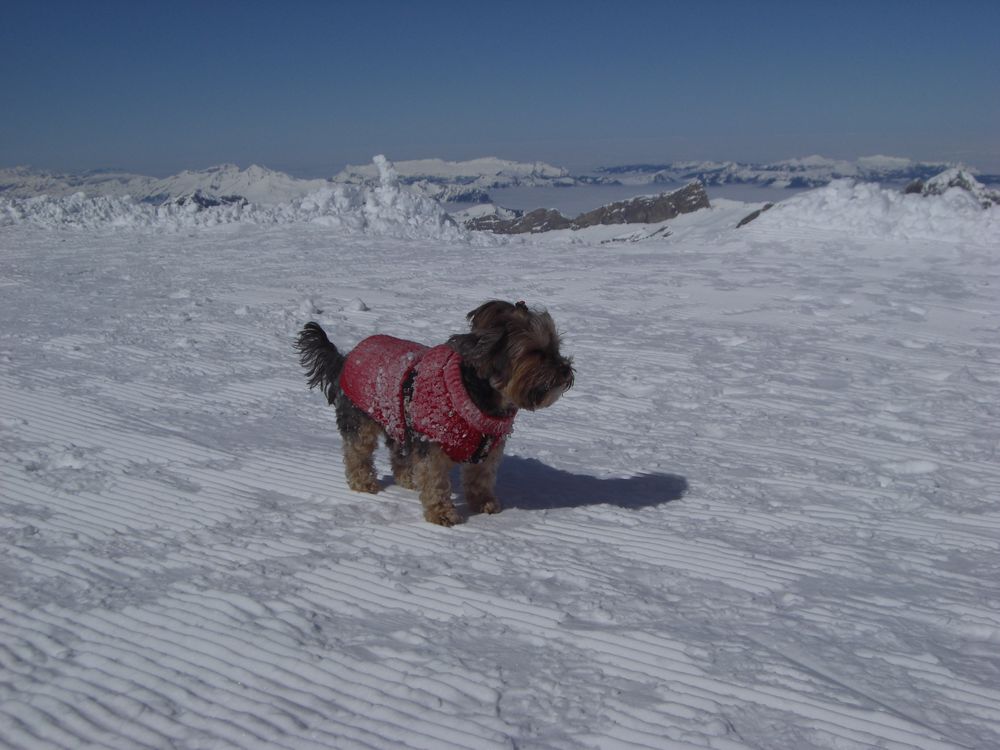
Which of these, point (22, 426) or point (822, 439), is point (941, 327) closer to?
point (822, 439)

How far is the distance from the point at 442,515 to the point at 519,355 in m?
Answer: 1.28

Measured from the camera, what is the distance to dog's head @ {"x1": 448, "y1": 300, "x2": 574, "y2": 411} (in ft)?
16.5

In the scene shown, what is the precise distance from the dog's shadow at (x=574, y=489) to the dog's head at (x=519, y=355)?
4.05 feet

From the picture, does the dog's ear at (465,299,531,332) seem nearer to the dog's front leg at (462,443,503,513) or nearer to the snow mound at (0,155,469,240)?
the dog's front leg at (462,443,503,513)

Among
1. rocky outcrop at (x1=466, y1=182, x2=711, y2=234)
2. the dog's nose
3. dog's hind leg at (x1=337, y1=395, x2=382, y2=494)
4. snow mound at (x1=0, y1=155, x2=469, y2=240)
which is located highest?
rocky outcrop at (x1=466, y1=182, x2=711, y2=234)

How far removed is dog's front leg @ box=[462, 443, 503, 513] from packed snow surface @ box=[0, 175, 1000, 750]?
21 centimetres

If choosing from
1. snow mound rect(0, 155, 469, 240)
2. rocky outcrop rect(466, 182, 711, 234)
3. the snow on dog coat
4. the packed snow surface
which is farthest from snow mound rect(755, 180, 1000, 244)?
rocky outcrop rect(466, 182, 711, 234)

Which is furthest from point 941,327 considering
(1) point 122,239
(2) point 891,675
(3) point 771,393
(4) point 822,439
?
(1) point 122,239

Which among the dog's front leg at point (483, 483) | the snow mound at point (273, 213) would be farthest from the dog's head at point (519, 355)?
the snow mound at point (273, 213)

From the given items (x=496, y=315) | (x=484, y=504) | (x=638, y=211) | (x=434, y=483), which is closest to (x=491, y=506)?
(x=484, y=504)

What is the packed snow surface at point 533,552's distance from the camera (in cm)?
336

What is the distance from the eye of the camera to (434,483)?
543 centimetres

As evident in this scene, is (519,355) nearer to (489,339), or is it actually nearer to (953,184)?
(489,339)

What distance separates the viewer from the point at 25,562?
181 inches
